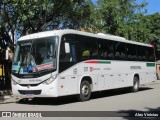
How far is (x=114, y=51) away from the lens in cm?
2050

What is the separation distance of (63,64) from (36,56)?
113 cm

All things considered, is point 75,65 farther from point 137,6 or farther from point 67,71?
point 137,6

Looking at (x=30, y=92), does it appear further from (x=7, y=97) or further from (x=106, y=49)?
(x=106, y=49)

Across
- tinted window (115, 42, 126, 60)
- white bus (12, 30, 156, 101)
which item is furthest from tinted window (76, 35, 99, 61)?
tinted window (115, 42, 126, 60)

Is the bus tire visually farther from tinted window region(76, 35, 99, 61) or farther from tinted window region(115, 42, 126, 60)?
tinted window region(76, 35, 99, 61)

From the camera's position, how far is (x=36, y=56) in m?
16.1

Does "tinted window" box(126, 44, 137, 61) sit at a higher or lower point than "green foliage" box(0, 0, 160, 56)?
lower

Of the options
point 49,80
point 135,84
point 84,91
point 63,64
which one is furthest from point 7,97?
point 135,84

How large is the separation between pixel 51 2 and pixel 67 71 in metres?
6.00

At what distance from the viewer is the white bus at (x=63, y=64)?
15.8 metres

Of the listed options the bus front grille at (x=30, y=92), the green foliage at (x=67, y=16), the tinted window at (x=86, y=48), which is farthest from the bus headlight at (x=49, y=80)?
the green foliage at (x=67, y=16)

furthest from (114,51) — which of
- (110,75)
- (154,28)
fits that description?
(154,28)

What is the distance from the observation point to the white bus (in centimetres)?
1577

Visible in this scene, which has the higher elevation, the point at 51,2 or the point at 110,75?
the point at 51,2
